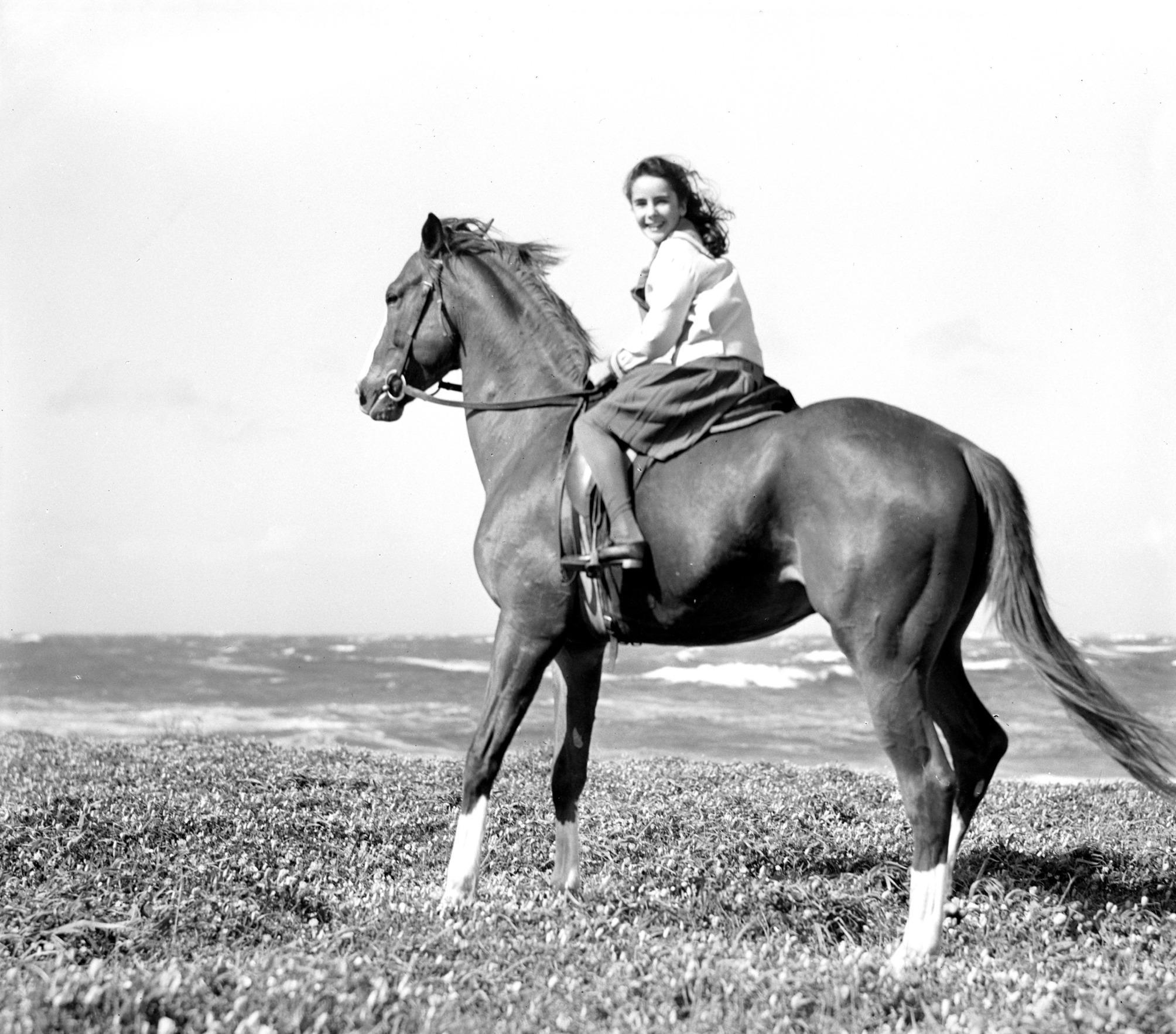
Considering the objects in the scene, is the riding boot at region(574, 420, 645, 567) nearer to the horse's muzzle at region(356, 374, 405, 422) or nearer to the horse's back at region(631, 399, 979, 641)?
the horse's back at region(631, 399, 979, 641)

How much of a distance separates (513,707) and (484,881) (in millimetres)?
1206

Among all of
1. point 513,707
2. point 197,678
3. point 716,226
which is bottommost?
point 197,678

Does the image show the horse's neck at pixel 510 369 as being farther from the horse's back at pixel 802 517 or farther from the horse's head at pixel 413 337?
the horse's back at pixel 802 517

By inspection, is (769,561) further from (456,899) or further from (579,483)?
(456,899)

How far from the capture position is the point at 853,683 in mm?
33156

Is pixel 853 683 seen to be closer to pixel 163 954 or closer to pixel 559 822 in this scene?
pixel 559 822

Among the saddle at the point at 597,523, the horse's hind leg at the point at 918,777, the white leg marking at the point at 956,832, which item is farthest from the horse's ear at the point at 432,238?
the white leg marking at the point at 956,832

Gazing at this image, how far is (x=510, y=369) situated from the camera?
7160mm

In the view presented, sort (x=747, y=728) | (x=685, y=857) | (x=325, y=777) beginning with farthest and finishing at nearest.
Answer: (x=747, y=728), (x=325, y=777), (x=685, y=857)

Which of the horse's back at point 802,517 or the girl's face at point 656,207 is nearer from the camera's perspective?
the horse's back at point 802,517

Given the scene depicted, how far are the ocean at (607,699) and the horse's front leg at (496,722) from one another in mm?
9735

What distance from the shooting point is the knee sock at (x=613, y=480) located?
6.04 meters

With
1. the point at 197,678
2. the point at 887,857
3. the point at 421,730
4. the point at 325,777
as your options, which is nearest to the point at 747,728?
the point at 421,730

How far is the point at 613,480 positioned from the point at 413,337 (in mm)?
1894
